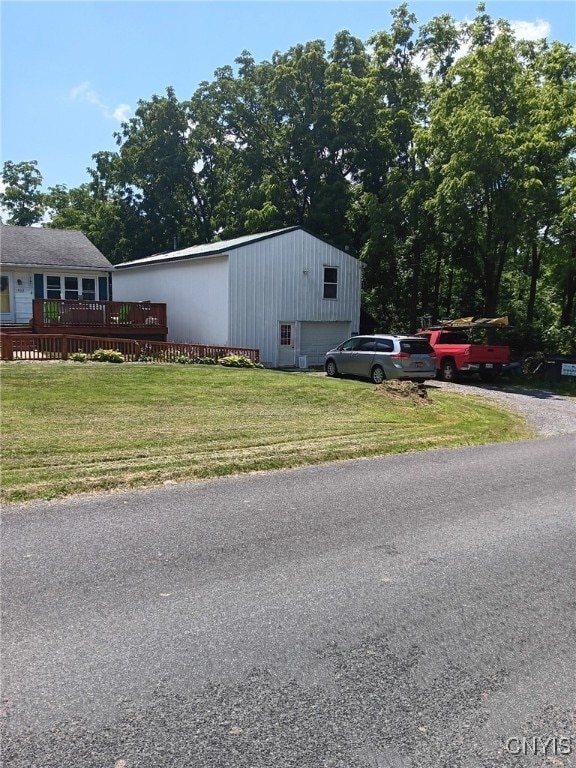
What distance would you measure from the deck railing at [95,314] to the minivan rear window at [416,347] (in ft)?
34.0

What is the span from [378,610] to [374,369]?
15.5 metres

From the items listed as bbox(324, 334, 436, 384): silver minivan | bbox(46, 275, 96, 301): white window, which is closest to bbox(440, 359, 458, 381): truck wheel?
bbox(324, 334, 436, 384): silver minivan

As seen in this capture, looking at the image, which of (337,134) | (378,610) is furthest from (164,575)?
(337,134)

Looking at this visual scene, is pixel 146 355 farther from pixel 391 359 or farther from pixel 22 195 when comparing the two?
pixel 22 195

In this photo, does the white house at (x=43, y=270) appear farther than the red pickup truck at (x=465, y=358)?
Yes

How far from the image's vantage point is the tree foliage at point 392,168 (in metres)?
21.9

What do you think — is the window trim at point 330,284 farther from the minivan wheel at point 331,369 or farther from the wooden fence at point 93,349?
the minivan wheel at point 331,369

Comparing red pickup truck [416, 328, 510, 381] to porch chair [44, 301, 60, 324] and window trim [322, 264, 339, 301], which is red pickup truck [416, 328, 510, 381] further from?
porch chair [44, 301, 60, 324]

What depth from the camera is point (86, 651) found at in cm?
351

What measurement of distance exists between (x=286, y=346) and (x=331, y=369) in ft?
18.2

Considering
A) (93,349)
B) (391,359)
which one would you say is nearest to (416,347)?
(391,359)

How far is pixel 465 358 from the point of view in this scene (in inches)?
840

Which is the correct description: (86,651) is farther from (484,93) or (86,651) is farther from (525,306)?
(525,306)

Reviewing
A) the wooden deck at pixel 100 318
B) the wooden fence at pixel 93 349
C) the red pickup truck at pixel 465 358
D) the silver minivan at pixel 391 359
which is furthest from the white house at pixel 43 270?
the red pickup truck at pixel 465 358
